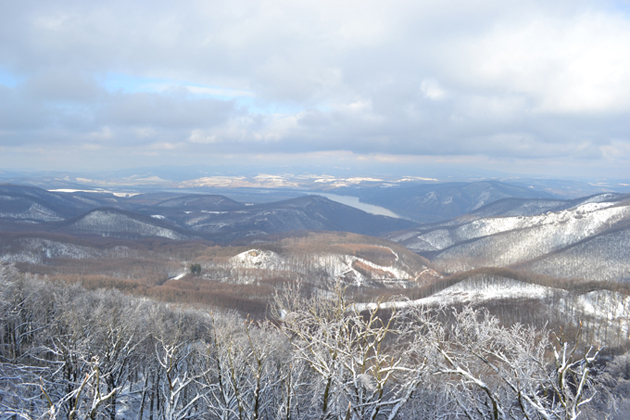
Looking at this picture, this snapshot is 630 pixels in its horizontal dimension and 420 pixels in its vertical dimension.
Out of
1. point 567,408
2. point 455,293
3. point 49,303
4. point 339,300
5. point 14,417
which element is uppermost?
point 339,300

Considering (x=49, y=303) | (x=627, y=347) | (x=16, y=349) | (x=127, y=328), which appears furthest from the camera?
(x=627, y=347)

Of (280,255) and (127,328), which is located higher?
(127,328)

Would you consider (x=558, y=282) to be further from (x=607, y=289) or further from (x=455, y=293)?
(x=455, y=293)

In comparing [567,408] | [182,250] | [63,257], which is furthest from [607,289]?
[63,257]

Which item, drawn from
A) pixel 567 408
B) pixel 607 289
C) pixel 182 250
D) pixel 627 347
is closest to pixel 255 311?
pixel 627 347

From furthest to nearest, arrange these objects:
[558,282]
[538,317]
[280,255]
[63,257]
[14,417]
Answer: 1. [280,255]
2. [63,257]
3. [558,282]
4. [538,317]
5. [14,417]

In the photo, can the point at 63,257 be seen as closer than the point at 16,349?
No
